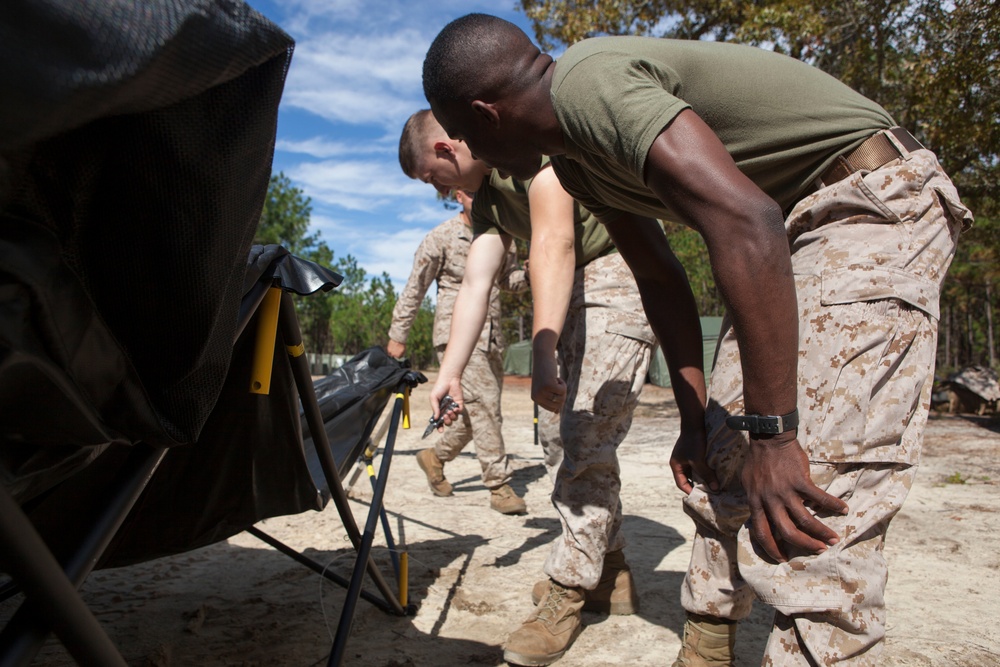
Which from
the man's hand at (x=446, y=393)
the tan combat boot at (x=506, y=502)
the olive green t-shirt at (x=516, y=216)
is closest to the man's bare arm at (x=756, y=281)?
the olive green t-shirt at (x=516, y=216)

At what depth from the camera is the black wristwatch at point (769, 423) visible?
4.56ft

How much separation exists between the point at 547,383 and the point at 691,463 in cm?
55

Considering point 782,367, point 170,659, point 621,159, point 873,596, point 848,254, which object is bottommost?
point 170,659

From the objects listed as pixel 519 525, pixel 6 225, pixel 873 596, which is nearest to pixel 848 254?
pixel 873 596

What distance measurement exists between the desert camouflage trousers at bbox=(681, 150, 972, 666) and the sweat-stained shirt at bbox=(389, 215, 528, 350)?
3.57 m

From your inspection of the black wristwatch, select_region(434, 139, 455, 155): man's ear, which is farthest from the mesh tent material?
select_region(434, 139, 455, 155): man's ear

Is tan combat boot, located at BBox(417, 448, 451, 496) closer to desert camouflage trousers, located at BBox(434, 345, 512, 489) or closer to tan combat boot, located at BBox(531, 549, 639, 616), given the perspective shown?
desert camouflage trousers, located at BBox(434, 345, 512, 489)

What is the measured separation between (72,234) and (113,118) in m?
0.16

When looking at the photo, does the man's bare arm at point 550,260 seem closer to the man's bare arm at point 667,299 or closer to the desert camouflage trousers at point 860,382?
the man's bare arm at point 667,299

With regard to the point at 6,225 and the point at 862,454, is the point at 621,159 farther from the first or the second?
the point at 6,225

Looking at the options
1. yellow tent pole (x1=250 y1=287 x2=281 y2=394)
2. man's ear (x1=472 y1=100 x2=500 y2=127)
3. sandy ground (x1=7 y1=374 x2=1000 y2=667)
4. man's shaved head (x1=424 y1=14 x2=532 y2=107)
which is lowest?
sandy ground (x1=7 y1=374 x2=1000 y2=667)

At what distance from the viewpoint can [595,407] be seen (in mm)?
2625

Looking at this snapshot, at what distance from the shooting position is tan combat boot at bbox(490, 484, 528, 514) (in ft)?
14.9

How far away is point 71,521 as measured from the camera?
1771mm
